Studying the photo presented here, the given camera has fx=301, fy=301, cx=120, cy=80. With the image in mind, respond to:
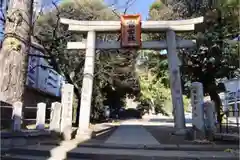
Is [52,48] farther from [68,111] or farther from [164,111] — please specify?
[164,111]

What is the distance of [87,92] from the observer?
11.5 m

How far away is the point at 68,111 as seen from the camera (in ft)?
34.2

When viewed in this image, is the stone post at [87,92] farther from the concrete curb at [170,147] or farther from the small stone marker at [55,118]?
the concrete curb at [170,147]

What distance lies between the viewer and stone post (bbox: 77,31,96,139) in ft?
35.8

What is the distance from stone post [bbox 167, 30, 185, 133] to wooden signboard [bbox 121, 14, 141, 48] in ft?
4.36

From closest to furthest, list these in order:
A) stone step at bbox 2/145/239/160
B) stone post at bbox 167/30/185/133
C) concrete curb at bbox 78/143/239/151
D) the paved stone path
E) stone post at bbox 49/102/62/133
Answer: stone step at bbox 2/145/239/160, concrete curb at bbox 78/143/239/151, the paved stone path, stone post at bbox 49/102/62/133, stone post at bbox 167/30/185/133

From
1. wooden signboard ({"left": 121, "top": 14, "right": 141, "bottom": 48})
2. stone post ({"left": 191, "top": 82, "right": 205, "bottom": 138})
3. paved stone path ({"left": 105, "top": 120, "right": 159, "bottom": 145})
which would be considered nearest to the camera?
paved stone path ({"left": 105, "top": 120, "right": 159, "bottom": 145})

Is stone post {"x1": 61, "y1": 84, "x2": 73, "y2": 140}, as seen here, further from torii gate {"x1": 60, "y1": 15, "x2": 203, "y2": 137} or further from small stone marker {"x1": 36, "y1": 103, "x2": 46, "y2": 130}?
torii gate {"x1": 60, "y1": 15, "x2": 203, "y2": 137}

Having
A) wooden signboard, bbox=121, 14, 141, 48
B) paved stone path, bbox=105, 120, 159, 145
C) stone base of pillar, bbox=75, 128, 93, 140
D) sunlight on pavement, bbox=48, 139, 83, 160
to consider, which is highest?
wooden signboard, bbox=121, 14, 141, 48

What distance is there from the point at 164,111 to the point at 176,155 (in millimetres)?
33221

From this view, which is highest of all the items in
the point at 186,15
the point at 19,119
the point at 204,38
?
the point at 186,15

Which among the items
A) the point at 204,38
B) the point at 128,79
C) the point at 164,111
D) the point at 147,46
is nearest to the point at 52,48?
the point at 147,46

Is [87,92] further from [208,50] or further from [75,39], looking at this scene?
[208,50]

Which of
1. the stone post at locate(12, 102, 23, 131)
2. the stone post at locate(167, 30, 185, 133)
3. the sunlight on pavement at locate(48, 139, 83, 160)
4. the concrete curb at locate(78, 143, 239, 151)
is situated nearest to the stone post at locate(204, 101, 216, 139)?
the concrete curb at locate(78, 143, 239, 151)
